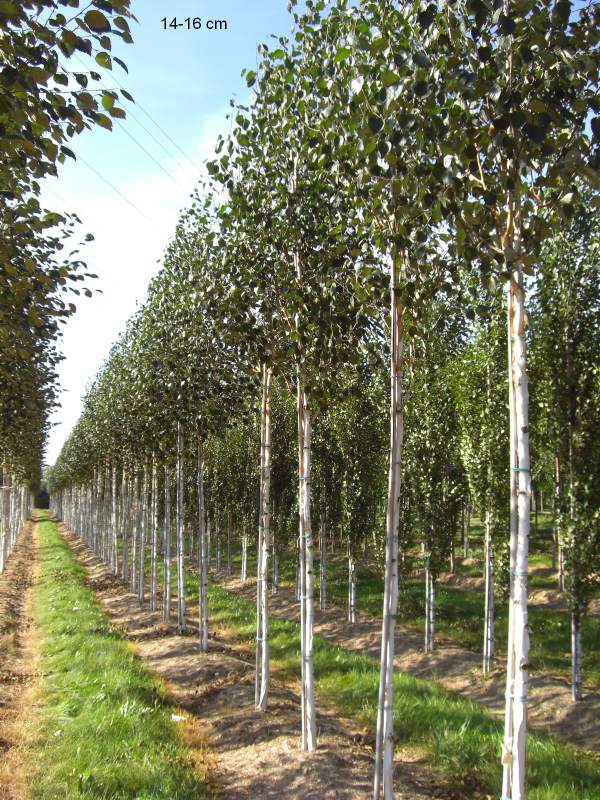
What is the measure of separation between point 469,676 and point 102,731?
9.46 m

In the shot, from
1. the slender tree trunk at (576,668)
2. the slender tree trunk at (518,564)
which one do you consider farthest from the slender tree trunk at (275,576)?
the slender tree trunk at (518,564)

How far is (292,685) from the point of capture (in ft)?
38.9

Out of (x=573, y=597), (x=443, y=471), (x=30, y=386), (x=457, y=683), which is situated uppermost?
(x=30, y=386)

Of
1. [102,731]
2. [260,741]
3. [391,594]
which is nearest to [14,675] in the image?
[102,731]

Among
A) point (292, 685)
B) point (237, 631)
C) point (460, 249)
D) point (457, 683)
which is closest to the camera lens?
point (460, 249)

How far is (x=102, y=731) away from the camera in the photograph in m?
7.69

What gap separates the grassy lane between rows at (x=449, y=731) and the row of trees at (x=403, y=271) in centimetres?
169

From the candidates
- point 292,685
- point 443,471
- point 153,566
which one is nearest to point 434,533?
point 443,471

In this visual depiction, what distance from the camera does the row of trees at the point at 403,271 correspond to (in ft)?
13.0

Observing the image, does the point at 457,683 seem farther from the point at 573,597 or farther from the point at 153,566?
the point at 153,566

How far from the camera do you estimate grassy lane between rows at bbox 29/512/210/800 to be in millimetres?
6367

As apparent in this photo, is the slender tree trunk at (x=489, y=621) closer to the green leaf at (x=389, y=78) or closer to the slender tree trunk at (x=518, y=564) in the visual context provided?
the slender tree trunk at (x=518, y=564)

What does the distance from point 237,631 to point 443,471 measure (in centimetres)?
696

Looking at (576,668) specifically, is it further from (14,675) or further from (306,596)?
(14,675)
